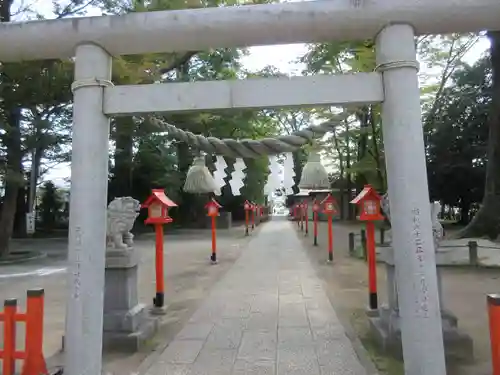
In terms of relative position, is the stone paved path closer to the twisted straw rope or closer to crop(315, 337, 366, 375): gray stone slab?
crop(315, 337, 366, 375): gray stone slab

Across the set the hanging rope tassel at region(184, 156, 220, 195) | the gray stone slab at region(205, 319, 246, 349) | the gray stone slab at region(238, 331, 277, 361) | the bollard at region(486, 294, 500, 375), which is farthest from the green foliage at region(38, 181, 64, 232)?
the bollard at region(486, 294, 500, 375)

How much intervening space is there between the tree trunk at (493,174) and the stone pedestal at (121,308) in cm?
1470

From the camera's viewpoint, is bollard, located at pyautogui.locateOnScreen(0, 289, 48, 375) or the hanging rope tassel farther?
the hanging rope tassel

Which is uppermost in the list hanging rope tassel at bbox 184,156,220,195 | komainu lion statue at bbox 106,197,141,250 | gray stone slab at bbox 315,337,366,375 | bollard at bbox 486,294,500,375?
hanging rope tassel at bbox 184,156,220,195

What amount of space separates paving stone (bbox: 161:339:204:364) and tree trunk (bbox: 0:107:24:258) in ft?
36.2

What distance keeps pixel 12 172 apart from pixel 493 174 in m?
→ 17.1

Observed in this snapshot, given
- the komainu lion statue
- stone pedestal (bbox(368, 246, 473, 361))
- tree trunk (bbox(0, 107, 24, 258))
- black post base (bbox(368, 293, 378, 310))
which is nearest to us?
stone pedestal (bbox(368, 246, 473, 361))

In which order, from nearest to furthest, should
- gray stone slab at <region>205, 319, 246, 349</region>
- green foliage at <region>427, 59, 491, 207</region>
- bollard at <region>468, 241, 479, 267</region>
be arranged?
1. gray stone slab at <region>205, 319, 246, 349</region>
2. bollard at <region>468, 241, 479, 267</region>
3. green foliage at <region>427, 59, 491, 207</region>

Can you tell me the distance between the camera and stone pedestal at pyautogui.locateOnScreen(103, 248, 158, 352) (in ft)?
18.3

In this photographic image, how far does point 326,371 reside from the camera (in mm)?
4754

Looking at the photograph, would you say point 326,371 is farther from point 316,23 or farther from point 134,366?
point 316,23

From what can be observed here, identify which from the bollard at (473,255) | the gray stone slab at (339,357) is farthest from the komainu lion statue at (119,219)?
the bollard at (473,255)

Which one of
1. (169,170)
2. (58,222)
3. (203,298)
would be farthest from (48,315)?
(58,222)

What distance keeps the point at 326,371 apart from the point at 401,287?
1827 mm
